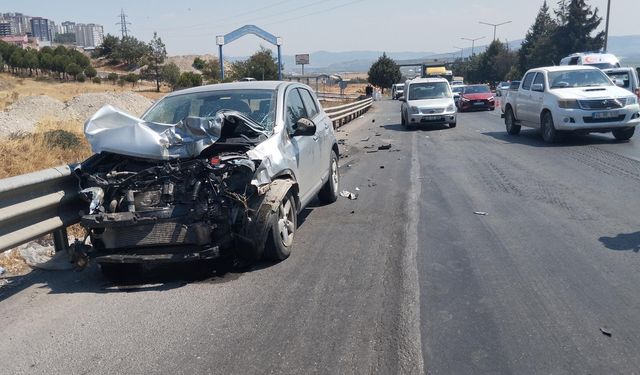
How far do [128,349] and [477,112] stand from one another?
99.5ft

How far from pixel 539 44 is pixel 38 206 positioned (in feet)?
257

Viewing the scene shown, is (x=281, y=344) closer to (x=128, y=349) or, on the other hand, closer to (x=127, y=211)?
(x=128, y=349)

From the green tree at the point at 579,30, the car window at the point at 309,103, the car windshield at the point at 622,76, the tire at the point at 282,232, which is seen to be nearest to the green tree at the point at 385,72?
the green tree at the point at 579,30

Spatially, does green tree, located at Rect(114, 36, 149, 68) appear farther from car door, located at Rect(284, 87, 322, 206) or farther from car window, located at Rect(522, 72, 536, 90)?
car door, located at Rect(284, 87, 322, 206)

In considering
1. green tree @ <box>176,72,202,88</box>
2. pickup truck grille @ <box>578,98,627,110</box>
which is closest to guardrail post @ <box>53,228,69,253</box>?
pickup truck grille @ <box>578,98,627,110</box>

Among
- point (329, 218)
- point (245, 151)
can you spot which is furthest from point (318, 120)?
point (245, 151)

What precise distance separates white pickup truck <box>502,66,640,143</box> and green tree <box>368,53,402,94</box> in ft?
255

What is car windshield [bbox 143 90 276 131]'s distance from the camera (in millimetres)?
6734

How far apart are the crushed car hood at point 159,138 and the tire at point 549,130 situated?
11105 mm

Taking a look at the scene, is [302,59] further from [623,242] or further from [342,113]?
[623,242]

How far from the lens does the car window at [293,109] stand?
6.79 meters

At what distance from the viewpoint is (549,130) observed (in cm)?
1484

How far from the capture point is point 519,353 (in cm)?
378

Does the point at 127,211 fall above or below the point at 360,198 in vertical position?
above
